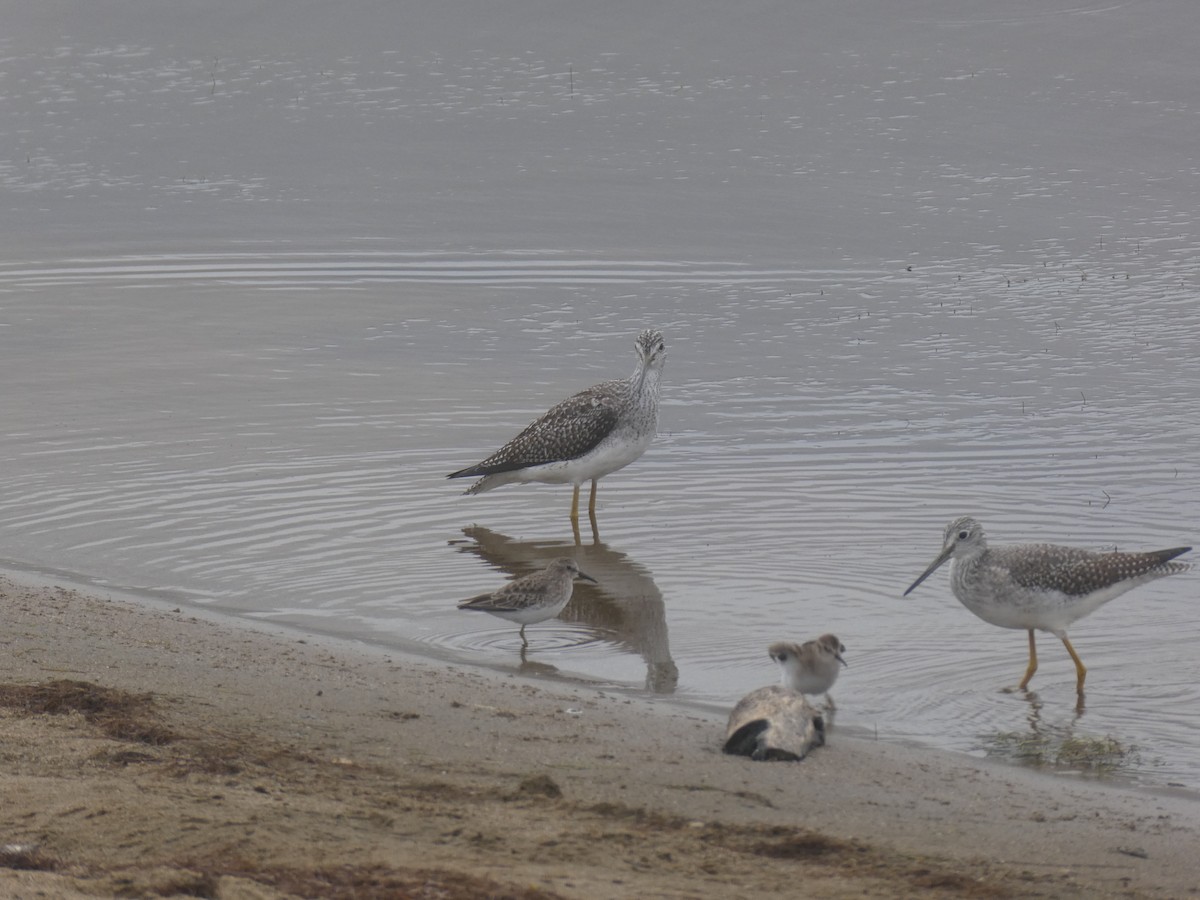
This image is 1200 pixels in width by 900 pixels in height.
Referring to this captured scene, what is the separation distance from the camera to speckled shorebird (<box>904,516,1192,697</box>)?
8781mm

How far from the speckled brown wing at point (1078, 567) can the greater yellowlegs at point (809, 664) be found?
114 centimetres

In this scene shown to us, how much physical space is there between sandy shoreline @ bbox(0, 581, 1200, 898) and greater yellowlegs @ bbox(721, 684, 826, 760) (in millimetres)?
99

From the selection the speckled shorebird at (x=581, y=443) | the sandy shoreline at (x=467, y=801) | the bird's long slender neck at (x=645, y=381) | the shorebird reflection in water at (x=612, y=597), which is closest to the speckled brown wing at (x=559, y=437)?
the speckled shorebird at (x=581, y=443)

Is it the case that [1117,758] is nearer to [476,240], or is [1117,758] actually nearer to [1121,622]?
[1121,622]

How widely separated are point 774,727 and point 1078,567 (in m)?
2.56

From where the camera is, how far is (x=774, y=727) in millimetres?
7230

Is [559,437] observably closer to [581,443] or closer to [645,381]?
[581,443]

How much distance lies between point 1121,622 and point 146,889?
20.7ft

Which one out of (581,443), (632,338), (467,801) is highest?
(632,338)

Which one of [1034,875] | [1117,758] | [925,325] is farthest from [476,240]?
[1034,875]

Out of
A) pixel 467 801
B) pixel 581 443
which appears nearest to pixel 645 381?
pixel 581 443

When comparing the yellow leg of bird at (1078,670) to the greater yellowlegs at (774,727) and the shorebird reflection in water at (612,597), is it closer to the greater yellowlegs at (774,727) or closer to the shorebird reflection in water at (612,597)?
the greater yellowlegs at (774,727)

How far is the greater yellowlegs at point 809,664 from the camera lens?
26.9 feet

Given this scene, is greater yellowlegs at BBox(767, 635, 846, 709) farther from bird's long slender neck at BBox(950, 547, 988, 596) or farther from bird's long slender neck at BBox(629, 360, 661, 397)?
bird's long slender neck at BBox(629, 360, 661, 397)
